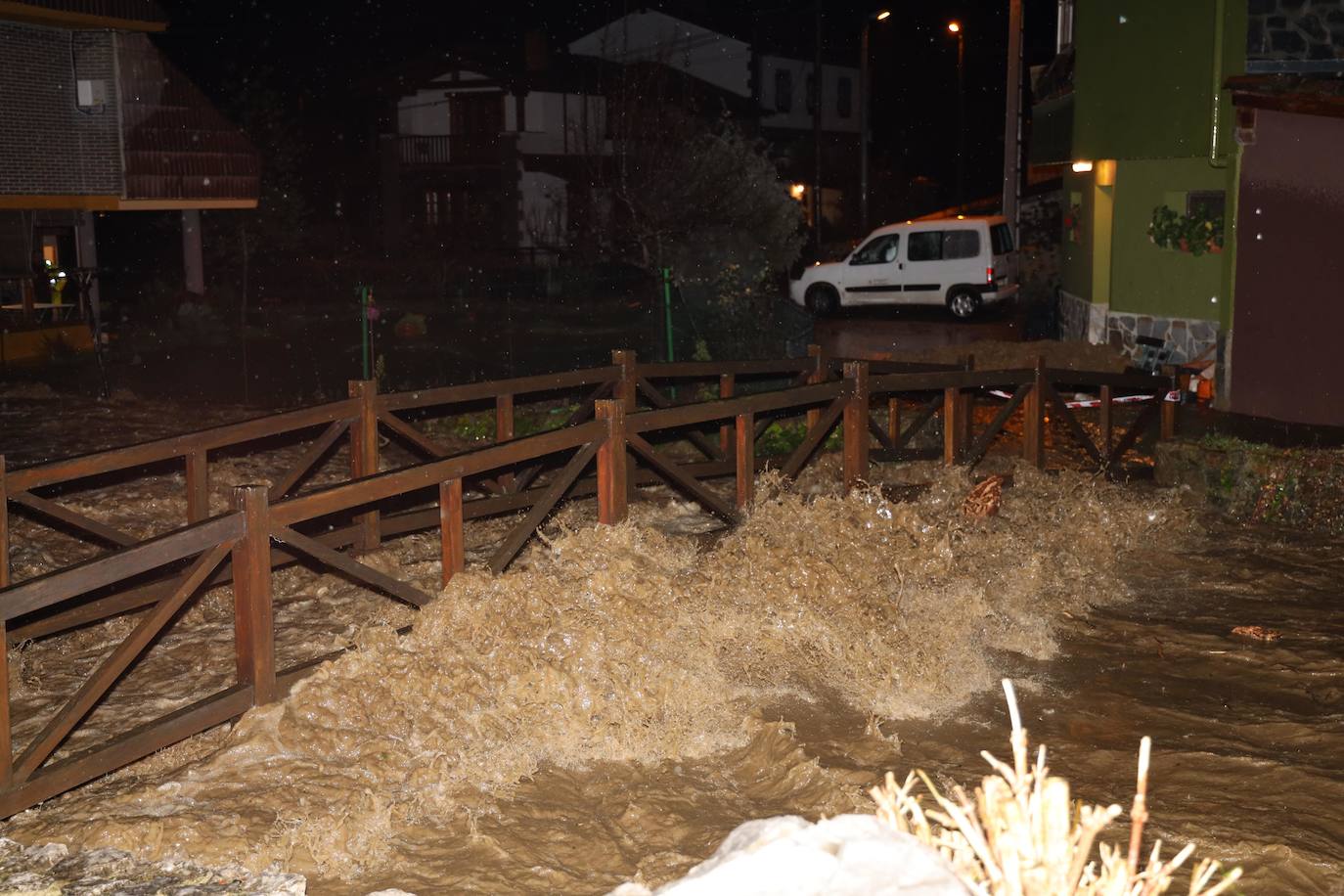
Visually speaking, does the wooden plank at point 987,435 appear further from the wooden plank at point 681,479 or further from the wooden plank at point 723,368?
the wooden plank at point 681,479

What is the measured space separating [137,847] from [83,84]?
21897 mm

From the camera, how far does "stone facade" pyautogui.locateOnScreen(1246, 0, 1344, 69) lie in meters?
14.3

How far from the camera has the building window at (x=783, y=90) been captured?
154ft

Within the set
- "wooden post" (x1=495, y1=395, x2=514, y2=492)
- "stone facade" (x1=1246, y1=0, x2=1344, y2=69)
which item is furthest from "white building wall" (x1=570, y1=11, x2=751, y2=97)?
"wooden post" (x1=495, y1=395, x2=514, y2=492)

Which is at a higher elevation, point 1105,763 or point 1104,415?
point 1104,415

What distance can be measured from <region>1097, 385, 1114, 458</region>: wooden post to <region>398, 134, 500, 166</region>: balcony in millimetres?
31101

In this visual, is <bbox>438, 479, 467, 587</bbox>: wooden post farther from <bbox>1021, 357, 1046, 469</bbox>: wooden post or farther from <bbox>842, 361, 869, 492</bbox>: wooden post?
<bbox>1021, 357, 1046, 469</bbox>: wooden post

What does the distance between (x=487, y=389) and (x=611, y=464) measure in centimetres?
251

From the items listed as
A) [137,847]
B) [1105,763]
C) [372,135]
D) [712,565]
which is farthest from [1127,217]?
[372,135]

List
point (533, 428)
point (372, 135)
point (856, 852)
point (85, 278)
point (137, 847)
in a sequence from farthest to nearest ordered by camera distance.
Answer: point (372, 135) < point (85, 278) < point (533, 428) < point (137, 847) < point (856, 852)

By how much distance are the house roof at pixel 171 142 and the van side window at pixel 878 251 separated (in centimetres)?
1242

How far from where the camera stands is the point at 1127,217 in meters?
18.3

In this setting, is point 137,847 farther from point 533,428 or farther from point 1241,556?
point 533,428

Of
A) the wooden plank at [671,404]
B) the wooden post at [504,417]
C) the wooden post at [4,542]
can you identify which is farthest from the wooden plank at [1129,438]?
the wooden post at [4,542]
